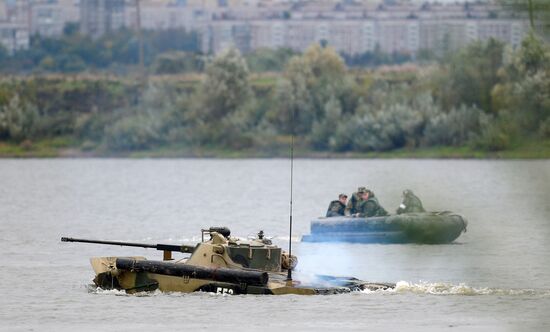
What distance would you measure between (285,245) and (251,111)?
64.9 meters

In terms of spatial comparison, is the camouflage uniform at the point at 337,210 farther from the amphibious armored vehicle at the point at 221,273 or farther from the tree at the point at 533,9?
the tree at the point at 533,9

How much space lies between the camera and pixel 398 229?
4972cm

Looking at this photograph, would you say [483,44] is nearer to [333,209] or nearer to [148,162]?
[333,209]

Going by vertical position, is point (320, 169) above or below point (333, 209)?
below

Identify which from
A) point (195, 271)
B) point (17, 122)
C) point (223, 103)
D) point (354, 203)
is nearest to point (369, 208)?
point (354, 203)

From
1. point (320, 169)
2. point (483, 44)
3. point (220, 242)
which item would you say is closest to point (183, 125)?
point (320, 169)

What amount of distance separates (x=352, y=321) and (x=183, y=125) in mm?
82306

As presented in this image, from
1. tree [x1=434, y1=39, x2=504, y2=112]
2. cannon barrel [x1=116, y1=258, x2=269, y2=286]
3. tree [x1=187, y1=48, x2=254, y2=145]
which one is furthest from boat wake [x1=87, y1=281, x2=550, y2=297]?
tree [x1=187, y1=48, x2=254, y2=145]

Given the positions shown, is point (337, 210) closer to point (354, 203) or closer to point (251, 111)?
point (354, 203)

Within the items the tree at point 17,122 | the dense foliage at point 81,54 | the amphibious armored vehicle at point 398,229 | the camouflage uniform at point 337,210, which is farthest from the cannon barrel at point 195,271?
the dense foliage at point 81,54

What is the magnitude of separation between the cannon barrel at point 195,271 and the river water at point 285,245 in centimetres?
38

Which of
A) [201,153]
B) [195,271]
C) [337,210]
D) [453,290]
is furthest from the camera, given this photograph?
[201,153]

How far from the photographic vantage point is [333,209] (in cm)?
5100

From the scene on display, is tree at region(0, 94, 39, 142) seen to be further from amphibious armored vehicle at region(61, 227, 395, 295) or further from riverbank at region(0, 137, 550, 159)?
amphibious armored vehicle at region(61, 227, 395, 295)
